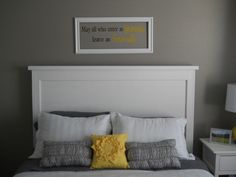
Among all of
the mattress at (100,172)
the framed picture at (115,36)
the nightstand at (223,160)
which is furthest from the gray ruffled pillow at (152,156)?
the framed picture at (115,36)

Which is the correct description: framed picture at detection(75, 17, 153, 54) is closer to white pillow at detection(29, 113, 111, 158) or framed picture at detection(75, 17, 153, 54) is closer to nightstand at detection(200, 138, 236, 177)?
white pillow at detection(29, 113, 111, 158)

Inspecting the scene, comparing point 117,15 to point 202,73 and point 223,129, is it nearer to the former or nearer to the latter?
point 202,73

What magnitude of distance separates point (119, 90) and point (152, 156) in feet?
2.72

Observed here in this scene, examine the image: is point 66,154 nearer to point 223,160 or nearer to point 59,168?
point 59,168

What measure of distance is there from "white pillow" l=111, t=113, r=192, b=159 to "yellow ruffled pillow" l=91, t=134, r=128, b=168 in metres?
0.16

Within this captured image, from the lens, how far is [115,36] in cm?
289

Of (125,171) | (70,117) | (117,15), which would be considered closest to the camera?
(125,171)

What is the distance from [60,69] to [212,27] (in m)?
1.58

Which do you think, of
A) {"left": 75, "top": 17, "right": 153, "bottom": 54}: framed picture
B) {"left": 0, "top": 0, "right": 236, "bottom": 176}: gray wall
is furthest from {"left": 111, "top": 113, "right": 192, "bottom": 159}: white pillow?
{"left": 75, "top": 17, "right": 153, "bottom": 54}: framed picture

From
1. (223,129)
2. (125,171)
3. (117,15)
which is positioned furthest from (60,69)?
(223,129)

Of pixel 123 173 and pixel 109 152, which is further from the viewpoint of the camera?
pixel 109 152

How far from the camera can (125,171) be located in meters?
2.21

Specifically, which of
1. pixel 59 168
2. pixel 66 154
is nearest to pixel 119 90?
pixel 66 154

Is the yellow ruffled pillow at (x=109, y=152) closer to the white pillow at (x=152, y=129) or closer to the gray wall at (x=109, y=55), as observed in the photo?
the white pillow at (x=152, y=129)
